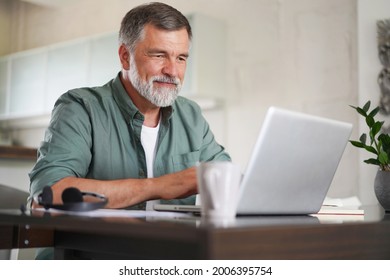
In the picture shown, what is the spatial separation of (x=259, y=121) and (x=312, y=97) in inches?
17.7

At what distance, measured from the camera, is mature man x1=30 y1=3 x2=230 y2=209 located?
1793 mm

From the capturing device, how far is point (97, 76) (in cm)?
443

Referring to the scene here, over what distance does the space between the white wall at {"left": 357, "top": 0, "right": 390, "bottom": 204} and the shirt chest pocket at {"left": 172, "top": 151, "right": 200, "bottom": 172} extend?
44.9 inches

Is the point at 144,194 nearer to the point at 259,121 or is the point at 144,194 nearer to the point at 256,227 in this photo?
the point at 256,227

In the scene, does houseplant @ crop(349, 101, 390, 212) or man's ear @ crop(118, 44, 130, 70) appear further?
man's ear @ crop(118, 44, 130, 70)

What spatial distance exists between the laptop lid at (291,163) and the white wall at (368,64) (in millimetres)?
1603

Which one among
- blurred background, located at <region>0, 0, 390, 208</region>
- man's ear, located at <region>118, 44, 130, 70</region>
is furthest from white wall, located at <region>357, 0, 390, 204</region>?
man's ear, located at <region>118, 44, 130, 70</region>

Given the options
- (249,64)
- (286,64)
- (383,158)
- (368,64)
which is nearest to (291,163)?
(383,158)

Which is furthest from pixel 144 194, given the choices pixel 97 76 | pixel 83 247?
pixel 97 76

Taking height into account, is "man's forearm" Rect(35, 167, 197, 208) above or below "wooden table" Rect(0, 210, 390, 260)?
above

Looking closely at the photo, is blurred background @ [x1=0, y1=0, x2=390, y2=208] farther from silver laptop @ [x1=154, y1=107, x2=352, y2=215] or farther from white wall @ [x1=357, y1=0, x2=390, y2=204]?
silver laptop @ [x1=154, y1=107, x2=352, y2=215]

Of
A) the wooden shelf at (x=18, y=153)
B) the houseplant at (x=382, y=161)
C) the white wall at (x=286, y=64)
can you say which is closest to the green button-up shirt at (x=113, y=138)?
the houseplant at (x=382, y=161)

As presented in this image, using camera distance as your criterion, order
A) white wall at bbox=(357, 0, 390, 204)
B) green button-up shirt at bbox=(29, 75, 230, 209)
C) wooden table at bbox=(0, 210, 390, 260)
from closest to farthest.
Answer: wooden table at bbox=(0, 210, 390, 260) < green button-up shirt at bbox=(29, 75, 230, 209) < white wall at bbox=(357, 0, 390, 204)

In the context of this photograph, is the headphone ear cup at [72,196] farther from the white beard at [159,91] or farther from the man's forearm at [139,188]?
the white beard at [159,91]
